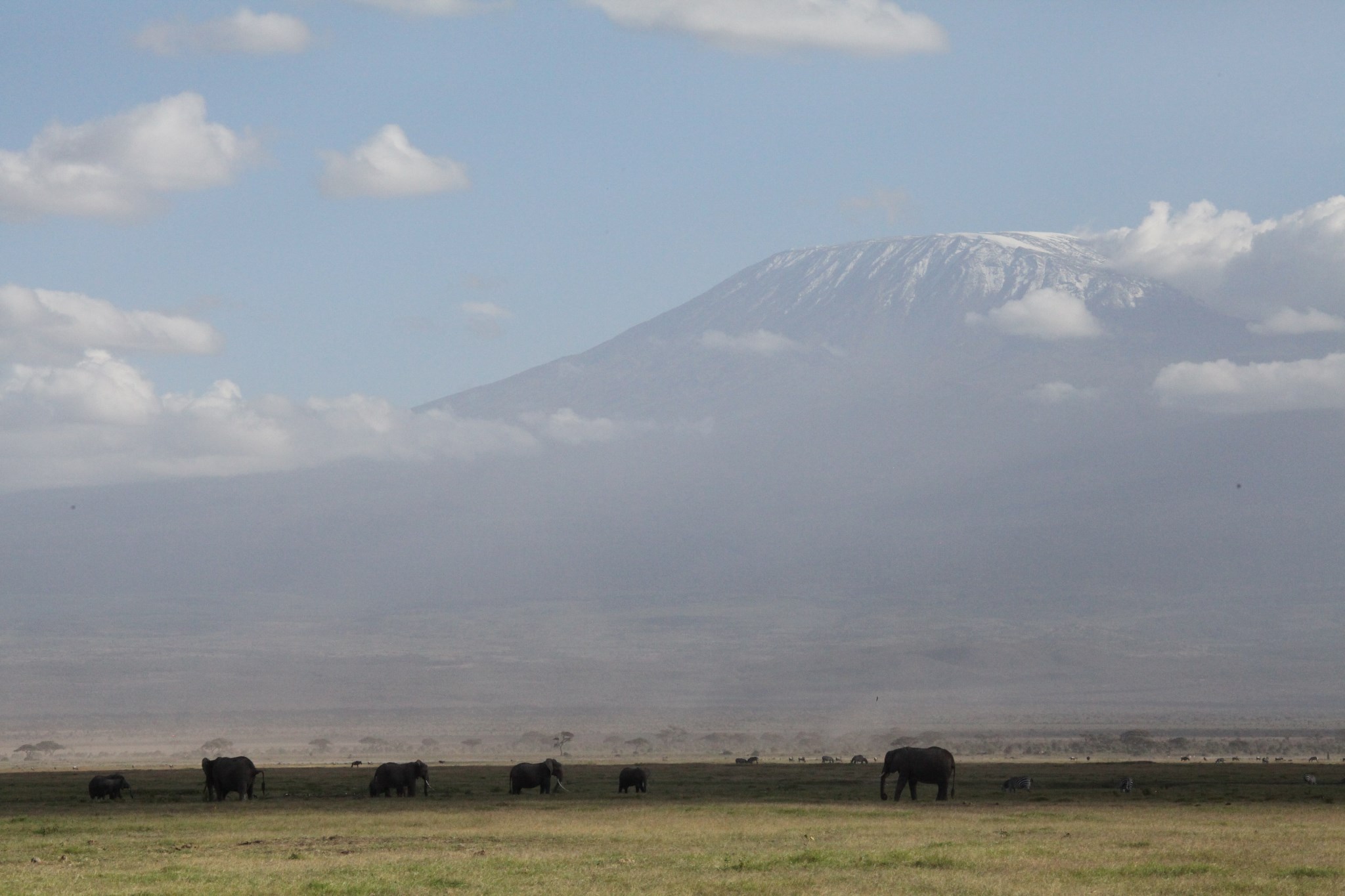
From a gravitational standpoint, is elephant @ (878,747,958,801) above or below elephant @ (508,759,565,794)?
above

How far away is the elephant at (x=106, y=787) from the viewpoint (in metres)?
40.7

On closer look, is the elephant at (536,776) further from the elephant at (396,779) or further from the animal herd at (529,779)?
the elephant at (396,779)

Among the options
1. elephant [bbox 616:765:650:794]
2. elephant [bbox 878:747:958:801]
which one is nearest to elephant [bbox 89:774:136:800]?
elephant [bbox 616:765:650:794]

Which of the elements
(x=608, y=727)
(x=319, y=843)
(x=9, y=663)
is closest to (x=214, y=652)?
(x=9, y=663)

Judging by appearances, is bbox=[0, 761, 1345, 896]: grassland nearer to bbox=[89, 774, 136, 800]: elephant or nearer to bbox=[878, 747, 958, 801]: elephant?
bbox=[89, 774, 136, 800]: elephant

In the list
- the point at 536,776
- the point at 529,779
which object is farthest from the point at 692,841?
the point at 536,776

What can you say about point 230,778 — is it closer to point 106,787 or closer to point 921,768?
point 106,787

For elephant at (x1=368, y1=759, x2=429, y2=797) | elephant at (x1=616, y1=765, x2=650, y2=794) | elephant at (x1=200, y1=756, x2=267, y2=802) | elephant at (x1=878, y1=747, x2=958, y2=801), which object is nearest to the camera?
elephant at (x1=878, y1=747, x2=958, y2=801)

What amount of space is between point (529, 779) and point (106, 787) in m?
10.9

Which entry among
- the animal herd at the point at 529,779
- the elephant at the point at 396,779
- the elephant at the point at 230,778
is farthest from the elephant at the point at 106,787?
the elephant at the point at 396,779

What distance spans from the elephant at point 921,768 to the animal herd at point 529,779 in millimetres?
15

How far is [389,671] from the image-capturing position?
537ft

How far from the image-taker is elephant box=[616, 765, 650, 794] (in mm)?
43562

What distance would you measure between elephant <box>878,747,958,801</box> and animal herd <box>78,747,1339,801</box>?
0.6 inches
